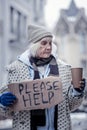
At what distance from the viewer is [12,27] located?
24484 millimetres

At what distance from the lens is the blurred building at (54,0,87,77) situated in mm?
32562

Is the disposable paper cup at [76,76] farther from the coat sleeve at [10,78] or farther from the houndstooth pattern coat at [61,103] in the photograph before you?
the coat sleeve at [10,78]

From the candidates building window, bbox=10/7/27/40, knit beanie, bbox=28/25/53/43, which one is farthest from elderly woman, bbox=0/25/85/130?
building window, bbox=10/7/27/40

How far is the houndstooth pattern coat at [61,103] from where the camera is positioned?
10.3 feet

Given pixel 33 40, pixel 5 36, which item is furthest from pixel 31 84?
pixel 5 36

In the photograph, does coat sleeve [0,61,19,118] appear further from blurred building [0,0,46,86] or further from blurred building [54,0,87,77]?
blurred building [54,0,87,77]

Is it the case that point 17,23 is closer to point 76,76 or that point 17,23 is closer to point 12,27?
point 12,27

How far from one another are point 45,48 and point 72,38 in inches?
1169

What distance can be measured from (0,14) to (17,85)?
19.8 meters

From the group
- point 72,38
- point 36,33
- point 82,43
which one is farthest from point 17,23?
point 36,33

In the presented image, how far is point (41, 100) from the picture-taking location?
3119mm

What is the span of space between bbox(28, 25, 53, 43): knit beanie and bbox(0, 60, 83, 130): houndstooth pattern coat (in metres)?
0.21

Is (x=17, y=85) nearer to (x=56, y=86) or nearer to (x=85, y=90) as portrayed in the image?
(x=56, y=86)

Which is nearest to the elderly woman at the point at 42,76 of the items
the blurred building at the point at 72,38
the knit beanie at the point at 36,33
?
the knit beanie at the point at 36,33
